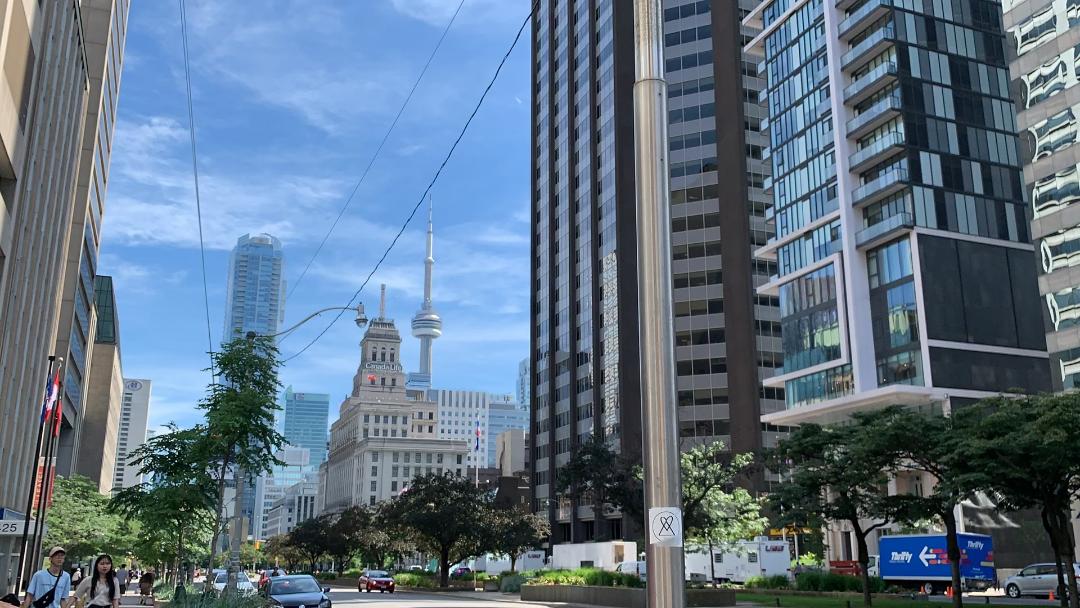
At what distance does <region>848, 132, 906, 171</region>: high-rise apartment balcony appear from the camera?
7200 centimetres

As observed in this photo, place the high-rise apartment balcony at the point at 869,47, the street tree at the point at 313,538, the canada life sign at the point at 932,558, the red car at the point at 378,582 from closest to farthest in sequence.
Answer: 1. the canada life sign at the point at 932,558
2. the red car at the point at 378,582
3. the high-rise apartment balcony at the point at 869,47
4. the street tree at the point at 313,538

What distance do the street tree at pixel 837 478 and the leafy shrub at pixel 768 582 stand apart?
14139mm

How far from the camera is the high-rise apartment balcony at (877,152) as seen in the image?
72.0m

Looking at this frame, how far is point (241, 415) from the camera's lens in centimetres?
2544

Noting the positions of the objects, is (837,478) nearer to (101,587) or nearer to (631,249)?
(101,587)

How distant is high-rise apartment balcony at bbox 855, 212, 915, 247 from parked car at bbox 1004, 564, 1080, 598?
3069 cm

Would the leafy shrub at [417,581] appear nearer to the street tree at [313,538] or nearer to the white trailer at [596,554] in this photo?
the white trailer at [596,554]

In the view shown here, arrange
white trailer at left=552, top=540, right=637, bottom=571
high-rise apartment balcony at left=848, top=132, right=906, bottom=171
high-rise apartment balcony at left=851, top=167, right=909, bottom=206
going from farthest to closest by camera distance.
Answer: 1. high-rise apartment balcony at left=848, top=132, right=906, bottom=171
2. high-rise apartment balcony at left=851, top=167, right=909, bottom=206
3. white trailer at left=552, top=540, right=637, bottom=571

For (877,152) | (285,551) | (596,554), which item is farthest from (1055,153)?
(285,551)

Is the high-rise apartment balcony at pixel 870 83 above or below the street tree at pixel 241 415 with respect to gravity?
above

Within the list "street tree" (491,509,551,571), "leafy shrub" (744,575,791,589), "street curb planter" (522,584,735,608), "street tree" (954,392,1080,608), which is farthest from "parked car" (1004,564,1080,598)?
"street tree" (491,509,551,571)

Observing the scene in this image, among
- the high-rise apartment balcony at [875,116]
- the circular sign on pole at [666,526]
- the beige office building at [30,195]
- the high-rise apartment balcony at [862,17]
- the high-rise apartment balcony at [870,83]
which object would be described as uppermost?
the high-rise apartment balcony at [862,17]

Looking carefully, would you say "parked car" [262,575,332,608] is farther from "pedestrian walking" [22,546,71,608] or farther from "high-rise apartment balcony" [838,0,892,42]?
"high-rise apartment balcony" [838,0,892,42]

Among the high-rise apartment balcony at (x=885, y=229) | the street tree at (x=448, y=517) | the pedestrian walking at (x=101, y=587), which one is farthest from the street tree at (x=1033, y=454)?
the street tree at (x=448, y=517)
